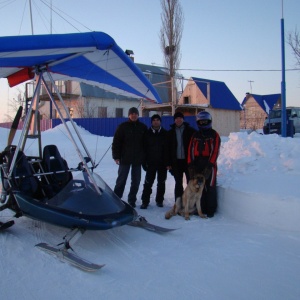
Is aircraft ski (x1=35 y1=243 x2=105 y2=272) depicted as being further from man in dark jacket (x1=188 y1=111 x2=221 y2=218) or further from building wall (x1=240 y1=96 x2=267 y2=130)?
building wall (x1=240 y1=96 x2=267 y2=130)

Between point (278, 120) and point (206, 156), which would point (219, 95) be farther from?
point (206, 156)

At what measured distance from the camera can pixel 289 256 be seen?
402cm

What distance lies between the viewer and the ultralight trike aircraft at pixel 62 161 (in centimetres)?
401

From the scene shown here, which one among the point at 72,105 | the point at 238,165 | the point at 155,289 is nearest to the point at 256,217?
the point at 238,165

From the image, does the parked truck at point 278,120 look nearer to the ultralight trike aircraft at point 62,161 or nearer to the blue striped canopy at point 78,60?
the blue striped canopy at point 78,60

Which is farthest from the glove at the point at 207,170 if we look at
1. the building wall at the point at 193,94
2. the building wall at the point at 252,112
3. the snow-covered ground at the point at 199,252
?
the building wall at the point at 252,112

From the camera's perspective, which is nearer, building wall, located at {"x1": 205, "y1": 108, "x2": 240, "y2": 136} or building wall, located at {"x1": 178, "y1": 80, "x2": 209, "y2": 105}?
building wall, located at {"x1": 205, "y1": 108, "x2": 240, "y2": 136}

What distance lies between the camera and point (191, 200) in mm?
5746

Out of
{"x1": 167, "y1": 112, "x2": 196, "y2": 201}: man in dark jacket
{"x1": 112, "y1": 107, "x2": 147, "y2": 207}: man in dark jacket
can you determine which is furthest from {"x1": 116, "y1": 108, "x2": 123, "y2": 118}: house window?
{"x1": 167, "y1": 112, "x2": 196, "y2": 201}: man in dark jacket

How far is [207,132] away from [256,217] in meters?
1.67

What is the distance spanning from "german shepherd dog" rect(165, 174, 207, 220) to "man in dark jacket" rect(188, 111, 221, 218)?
0.17 meters

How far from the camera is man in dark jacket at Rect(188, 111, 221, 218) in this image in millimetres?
5676

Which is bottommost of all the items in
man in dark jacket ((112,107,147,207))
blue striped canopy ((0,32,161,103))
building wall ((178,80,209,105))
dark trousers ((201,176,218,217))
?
dark trousers ((201,176,218,217))

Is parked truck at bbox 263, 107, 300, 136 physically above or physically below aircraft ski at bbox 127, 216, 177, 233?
above
